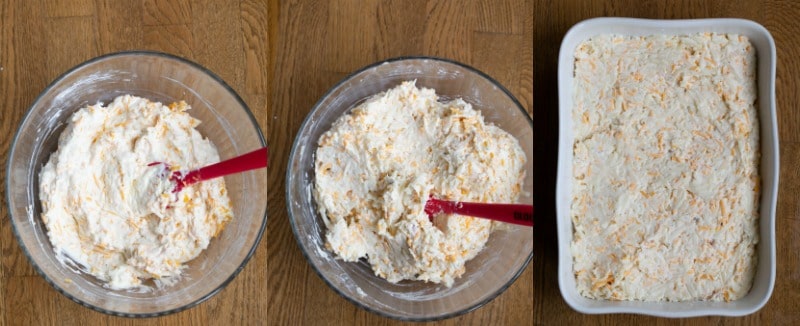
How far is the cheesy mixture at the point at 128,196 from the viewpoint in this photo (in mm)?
929

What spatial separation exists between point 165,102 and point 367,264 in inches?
18.1

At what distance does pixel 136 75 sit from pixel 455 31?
21.7 inches

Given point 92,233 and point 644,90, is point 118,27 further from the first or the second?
point 644,90

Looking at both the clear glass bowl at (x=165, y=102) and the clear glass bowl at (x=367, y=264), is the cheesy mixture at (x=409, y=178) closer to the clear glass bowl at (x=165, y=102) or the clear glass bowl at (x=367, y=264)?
the clear glass bowl at (x=367, y=264)

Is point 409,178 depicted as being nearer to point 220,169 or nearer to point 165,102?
point 220,169

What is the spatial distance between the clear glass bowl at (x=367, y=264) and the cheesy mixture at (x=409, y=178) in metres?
0.03

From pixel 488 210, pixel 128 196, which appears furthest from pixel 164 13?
pixel 488 210

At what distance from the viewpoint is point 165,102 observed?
3.27ft

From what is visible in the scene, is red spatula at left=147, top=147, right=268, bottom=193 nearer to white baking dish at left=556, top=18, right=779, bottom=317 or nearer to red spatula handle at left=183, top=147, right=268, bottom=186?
red spatula handle at left=183, top=147, right=268, bottom=186

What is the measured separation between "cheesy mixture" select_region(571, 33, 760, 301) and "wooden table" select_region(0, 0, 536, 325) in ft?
0.38

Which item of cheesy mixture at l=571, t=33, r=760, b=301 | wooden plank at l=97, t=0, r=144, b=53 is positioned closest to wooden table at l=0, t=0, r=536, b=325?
wooden plank at l=97, t=0, r=144, b=53

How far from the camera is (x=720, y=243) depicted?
3.04 feet

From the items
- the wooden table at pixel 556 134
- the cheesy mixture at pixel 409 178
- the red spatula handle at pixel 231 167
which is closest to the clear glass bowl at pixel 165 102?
the red spatula handle at pixel 231 167

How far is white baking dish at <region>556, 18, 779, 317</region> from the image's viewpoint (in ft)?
2.90
